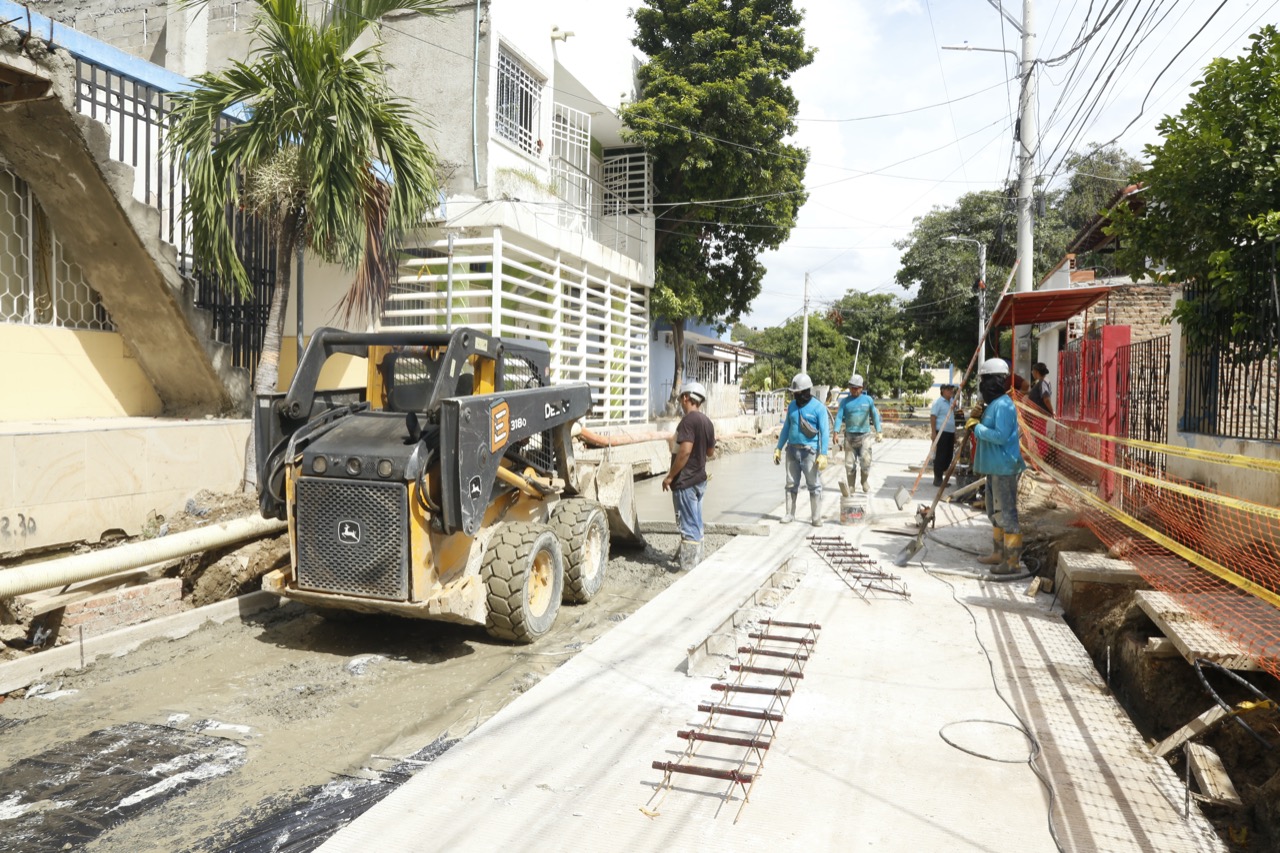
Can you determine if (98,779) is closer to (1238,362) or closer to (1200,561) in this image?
(1200,561)

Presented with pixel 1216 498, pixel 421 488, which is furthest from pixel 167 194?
pixel 1216 498

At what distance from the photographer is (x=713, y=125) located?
19.0 meters

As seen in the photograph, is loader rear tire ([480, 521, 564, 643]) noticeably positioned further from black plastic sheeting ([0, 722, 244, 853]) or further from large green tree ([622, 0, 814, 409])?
large green tree ([622, 0, 814, 409])

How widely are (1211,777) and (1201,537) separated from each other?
2778mm

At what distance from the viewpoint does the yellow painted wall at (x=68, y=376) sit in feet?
26.3

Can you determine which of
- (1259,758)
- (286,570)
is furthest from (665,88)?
(1259,758)

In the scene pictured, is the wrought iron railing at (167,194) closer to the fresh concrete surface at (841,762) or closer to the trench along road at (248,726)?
the trench along road at (248,726)

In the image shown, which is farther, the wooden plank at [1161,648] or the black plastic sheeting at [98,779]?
the wooden plank at [1161,648]

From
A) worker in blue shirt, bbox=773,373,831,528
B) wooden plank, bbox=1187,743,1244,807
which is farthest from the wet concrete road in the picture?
wooden plank, bbox=1187,743,1244,807

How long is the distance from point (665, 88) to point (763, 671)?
54.7 ft

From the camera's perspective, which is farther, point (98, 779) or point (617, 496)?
point (617, 496)

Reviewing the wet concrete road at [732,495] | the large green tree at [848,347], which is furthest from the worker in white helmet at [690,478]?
the large green tree at [848,347]

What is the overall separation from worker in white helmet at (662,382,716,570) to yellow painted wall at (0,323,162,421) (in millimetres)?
5932

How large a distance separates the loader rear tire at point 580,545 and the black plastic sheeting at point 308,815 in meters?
2.89
